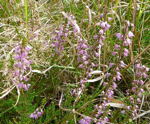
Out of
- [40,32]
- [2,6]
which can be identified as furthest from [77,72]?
[2,6]

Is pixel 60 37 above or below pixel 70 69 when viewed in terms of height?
above

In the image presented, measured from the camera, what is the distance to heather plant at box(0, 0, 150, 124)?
2135mm

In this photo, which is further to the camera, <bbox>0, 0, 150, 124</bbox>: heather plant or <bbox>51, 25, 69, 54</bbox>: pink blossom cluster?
<bbox>51, 25, 69, 54</bbox>: pink blossom cluster

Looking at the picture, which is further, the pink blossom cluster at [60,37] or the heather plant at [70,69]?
the pink blossom cluster at [60,37]

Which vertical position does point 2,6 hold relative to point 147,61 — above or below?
above

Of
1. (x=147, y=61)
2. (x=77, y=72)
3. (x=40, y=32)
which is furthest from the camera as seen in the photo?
(x=40, y=32)

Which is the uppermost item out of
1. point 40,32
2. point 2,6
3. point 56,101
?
point 2,6

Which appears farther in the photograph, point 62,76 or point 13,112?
point 62,76

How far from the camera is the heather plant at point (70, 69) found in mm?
2135

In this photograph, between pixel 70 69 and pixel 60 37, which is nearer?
pixel 60 37

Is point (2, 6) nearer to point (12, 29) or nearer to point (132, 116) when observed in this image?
point (12, 29)

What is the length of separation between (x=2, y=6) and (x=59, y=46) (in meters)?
1.07

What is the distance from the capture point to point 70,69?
275 centimetres

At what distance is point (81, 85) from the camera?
7.60 ft
